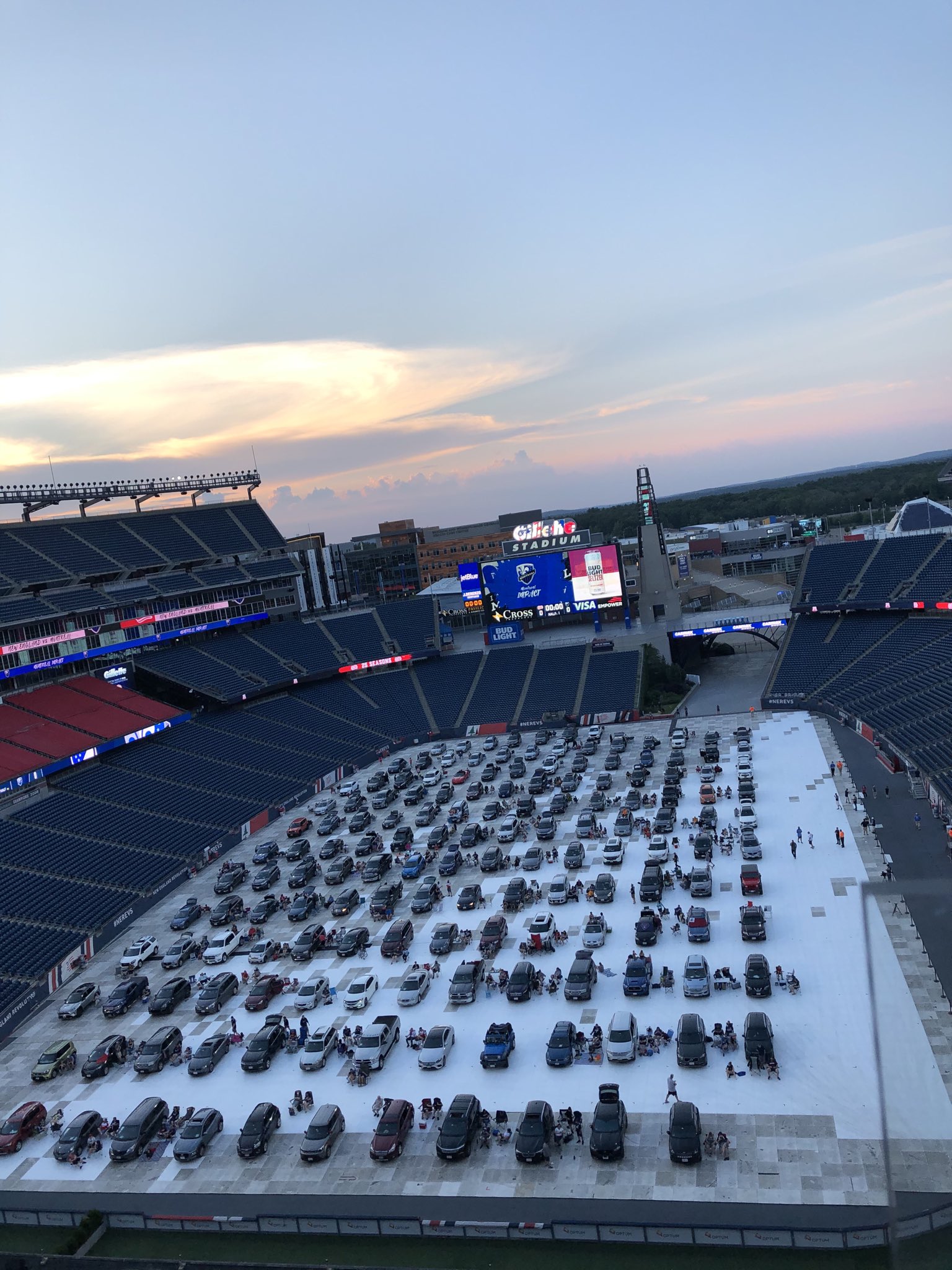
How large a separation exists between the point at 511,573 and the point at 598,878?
41570 millimetres

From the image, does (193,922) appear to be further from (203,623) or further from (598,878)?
(203,623)

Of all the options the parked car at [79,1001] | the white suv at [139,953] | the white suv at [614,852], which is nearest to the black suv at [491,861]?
the white suv at [614,852]

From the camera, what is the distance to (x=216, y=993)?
32.9 m

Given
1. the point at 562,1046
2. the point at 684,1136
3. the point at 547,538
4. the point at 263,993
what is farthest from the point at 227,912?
the point at 547,538

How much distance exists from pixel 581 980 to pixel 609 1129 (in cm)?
784

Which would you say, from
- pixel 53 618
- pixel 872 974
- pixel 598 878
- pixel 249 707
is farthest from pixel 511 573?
pixel 872 974

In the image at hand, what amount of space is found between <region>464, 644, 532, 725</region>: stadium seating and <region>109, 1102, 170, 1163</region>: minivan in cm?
4545

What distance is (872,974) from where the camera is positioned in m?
28.1

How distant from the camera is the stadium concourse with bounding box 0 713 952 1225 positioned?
67.7 feet

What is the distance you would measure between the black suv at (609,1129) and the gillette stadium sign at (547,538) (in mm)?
55554

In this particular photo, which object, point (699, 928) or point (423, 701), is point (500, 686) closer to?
point (423, 701)

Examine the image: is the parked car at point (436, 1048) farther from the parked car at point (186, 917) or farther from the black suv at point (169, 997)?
the parked car at point (186, 917)

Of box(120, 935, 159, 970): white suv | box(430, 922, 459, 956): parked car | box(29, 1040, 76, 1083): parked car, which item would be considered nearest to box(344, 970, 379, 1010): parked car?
box(430, 922, 459, 956): parked car

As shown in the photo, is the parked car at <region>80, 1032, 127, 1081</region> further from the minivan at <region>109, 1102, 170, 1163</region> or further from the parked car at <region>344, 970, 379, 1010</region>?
the parked car at <region>344, 970, 379, 1010</region>
